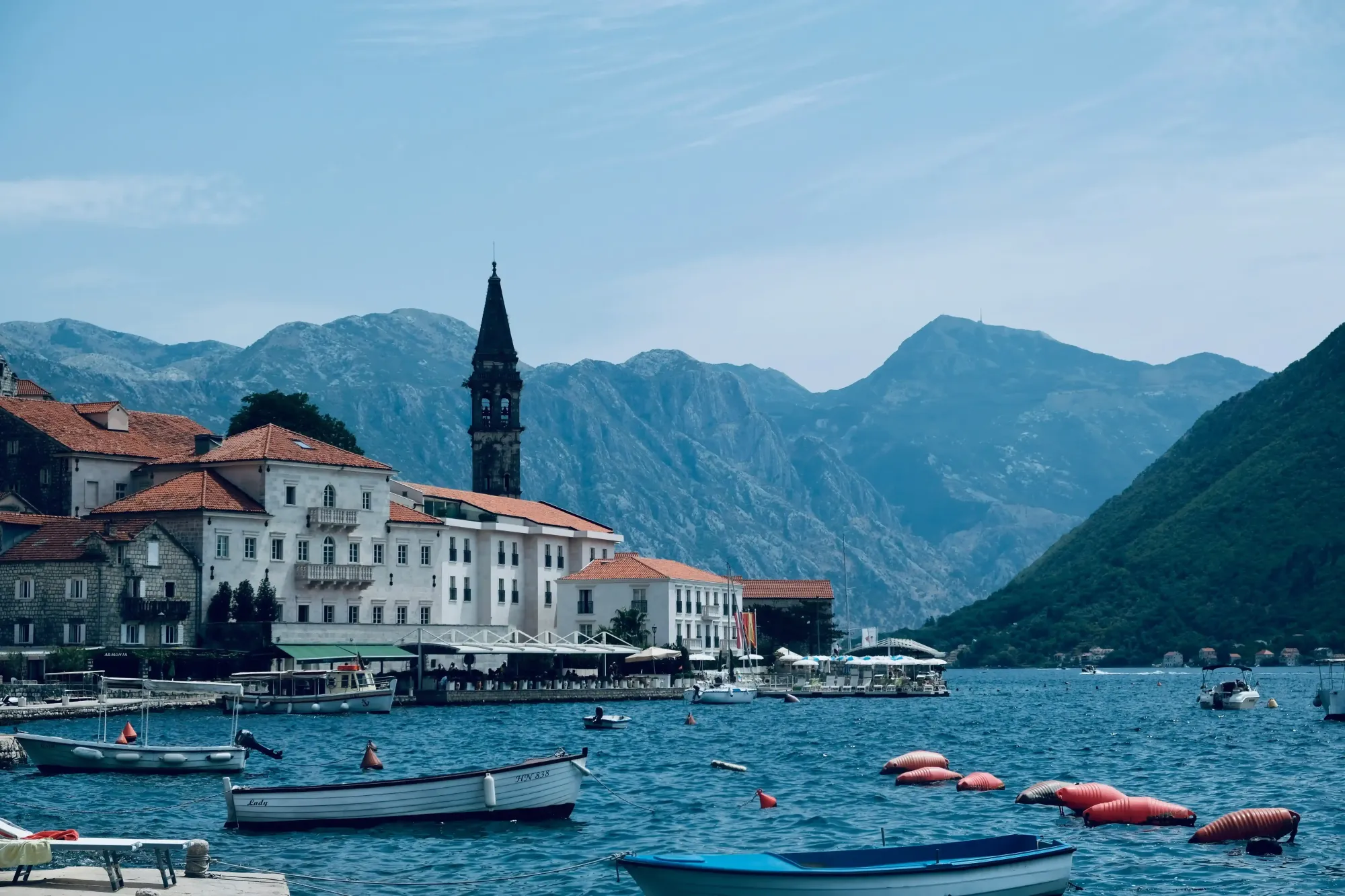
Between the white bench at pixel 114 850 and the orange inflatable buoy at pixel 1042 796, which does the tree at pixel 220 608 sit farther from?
the white bench at pixel 114 850

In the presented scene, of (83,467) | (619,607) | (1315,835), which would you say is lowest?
(1315,835)

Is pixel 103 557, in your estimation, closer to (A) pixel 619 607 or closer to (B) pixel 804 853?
(A) pixel 619 607

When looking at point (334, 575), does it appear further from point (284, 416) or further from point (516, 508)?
point (516, 508)

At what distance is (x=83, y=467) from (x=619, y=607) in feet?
140

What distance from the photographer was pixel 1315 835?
4409 cm

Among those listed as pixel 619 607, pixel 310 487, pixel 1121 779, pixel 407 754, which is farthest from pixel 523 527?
pixel 1121 779

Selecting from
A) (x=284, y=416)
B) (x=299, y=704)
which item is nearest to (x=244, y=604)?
(x=299, y=704)

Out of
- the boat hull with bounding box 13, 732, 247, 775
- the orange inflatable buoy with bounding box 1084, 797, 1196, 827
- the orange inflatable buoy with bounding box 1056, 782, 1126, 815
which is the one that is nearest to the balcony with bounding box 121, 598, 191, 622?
the boat hull with bounding box 13, 732, 247, 775

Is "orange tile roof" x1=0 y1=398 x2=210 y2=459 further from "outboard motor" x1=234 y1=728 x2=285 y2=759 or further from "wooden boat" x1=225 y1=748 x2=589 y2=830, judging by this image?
Result: "wooden boat" x1=225 y1=748 x2=589 y2=830

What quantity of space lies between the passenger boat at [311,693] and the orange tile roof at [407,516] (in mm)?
22853

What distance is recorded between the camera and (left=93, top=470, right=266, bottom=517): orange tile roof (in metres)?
108

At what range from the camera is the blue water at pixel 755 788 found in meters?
39.2

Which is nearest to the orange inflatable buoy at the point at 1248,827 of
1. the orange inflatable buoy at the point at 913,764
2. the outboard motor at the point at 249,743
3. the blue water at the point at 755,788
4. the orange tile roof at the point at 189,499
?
the blue water at the point at 755,788

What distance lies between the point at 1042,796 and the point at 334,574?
72716mm
